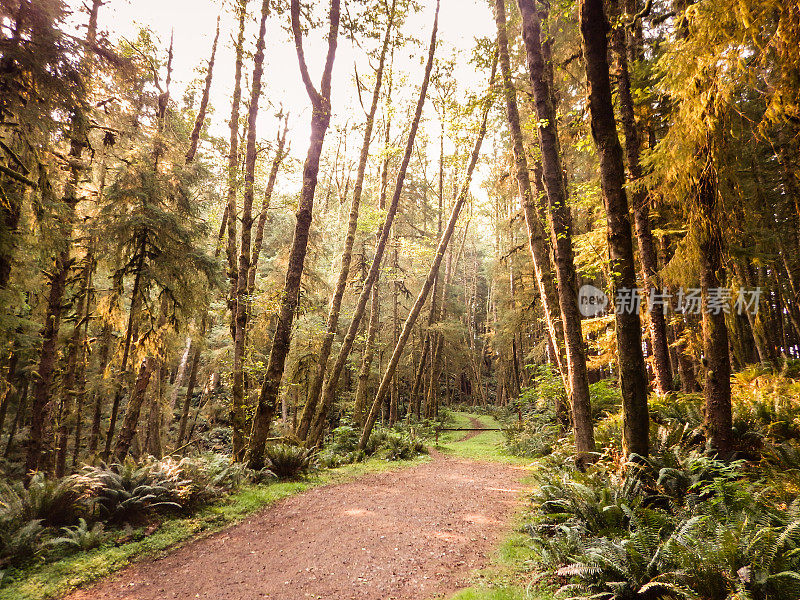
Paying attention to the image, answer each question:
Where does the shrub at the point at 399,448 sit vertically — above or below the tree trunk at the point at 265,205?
below

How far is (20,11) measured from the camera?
5070 mm

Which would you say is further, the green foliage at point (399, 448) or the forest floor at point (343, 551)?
the green foliage at point (399, 448)

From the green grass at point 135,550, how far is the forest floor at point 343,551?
205 millimetres

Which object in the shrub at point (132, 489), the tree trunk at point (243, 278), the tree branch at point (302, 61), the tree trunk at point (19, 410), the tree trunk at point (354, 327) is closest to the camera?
the shrub at point (132, 489)

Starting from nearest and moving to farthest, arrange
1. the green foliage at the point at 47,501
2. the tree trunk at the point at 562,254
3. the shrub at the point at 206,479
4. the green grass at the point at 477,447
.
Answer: the green foliage at the point at 47,501 → the tree trunk at the point at 562,254 → the shrub at the point at 206,479 → the green grass at the point at 477,447

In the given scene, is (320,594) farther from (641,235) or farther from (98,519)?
(641,235)

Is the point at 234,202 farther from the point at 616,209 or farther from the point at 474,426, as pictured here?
the point at 474,426

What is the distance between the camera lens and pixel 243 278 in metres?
9.59

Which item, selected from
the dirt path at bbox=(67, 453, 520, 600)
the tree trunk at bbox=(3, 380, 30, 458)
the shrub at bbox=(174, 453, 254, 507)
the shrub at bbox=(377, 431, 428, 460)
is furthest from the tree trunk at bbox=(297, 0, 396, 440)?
the tree trunk at bbox=(3, 380, 30, 458)

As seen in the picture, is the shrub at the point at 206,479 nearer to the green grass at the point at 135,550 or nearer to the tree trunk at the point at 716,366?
the green grass at the point at 135,550

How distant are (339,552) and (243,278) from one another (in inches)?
265

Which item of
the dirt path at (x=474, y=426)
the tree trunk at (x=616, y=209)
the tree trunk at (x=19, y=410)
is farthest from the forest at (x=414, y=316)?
the dirt path at (x=474, y=426)

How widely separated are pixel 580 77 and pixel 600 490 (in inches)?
398

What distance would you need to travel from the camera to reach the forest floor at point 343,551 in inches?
166
